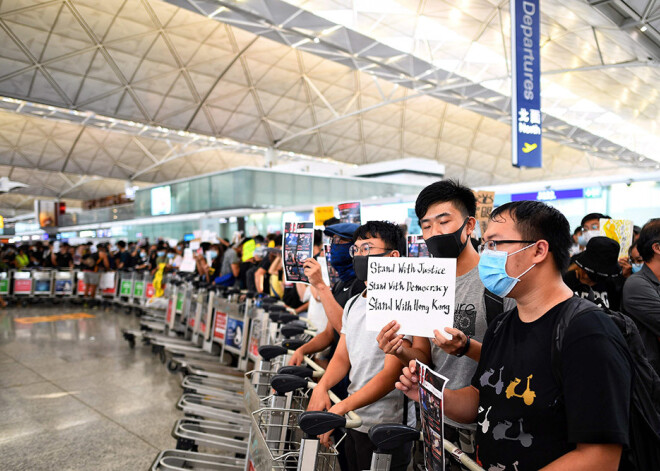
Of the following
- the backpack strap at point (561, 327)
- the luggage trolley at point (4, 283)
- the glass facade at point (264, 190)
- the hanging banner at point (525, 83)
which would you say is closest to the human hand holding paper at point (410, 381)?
the backpack strap at point (561, 327)

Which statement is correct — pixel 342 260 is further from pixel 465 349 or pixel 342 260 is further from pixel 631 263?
pixel 631 263

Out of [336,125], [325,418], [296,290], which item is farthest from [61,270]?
[336,125]

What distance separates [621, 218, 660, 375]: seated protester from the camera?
3.01m

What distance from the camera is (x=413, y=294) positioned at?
1748 millimetres

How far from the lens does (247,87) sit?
2738cm

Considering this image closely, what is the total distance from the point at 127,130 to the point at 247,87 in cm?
777

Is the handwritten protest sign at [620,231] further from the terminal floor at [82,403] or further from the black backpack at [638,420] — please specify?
the terminal floor at [82,403]

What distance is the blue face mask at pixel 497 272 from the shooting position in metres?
1.62

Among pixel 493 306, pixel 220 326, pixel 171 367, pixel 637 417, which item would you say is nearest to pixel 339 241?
pixel 493 306

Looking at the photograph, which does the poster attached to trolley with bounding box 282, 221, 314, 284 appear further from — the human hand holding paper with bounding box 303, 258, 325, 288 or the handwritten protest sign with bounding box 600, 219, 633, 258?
the handwritten protest sign with bounding box 600, 219, 633, 258

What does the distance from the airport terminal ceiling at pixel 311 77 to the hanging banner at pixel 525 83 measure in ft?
13.2

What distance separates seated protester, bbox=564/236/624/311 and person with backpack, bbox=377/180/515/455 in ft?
4.12

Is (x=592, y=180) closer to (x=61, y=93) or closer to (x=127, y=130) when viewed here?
(x=61, y=93)

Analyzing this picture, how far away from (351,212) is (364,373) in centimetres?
355
